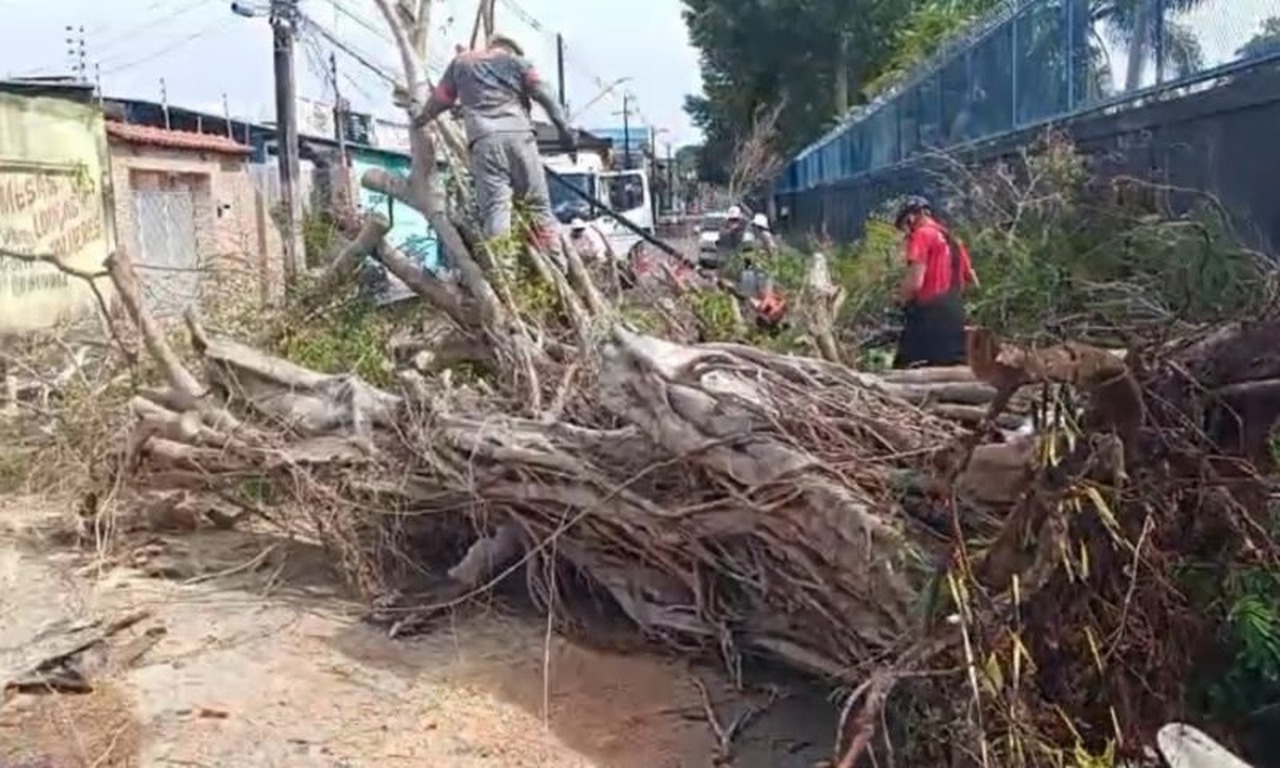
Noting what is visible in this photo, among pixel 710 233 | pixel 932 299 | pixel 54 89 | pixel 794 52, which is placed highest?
pixel 794 52

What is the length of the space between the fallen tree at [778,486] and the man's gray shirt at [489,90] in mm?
221

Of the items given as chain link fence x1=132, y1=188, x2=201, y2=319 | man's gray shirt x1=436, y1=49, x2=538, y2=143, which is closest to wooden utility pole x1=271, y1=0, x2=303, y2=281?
chain link fence x1=132, y1=188, x2=201, y2=319

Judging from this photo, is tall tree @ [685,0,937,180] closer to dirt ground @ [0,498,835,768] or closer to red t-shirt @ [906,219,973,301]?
red t-shirt @ [906,219,973,301]

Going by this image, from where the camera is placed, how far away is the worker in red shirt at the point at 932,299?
685cm

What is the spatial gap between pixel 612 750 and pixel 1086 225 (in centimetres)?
414

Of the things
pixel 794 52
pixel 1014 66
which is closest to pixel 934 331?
pixel 1014 66

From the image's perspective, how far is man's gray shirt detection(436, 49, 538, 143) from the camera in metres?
7.92

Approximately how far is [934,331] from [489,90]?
9.57ft

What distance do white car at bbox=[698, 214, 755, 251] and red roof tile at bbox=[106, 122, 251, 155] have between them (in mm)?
6067

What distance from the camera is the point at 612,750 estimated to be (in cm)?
443

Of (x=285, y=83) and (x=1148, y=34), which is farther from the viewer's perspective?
(x=285, y=83)

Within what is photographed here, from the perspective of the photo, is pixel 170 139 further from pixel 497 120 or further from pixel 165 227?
pixel 497 120

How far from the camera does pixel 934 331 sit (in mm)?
6871

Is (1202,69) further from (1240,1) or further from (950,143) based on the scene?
(950,143)
